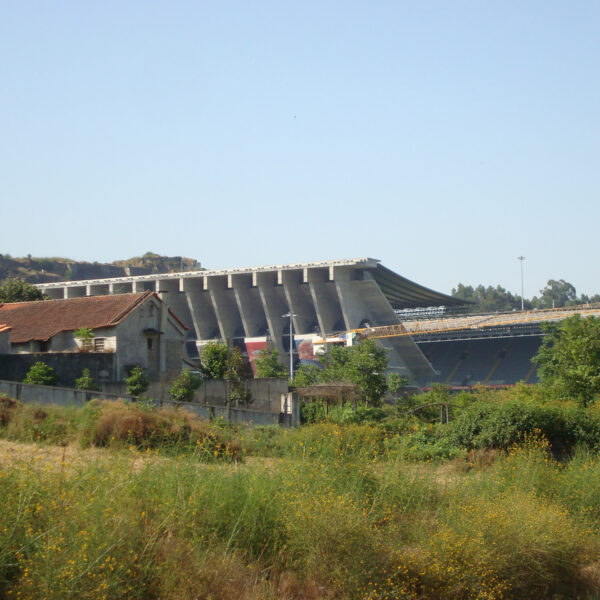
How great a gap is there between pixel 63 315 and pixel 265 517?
3137 cm

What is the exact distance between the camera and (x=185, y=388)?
3228cm

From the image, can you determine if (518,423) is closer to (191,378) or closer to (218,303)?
(191,378)

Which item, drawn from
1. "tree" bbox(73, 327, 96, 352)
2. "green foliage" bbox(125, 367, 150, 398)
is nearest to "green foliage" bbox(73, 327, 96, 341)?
"tree" bbox(73, 327, 96, 352)

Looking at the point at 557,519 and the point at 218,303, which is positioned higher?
the point at 218,303

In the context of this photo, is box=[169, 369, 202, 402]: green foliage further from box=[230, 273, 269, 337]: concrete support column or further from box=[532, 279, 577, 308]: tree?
box=[532, 279, 577, 308]: tree

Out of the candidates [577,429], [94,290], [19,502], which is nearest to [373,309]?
[94,290]

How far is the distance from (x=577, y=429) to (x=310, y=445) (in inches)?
399

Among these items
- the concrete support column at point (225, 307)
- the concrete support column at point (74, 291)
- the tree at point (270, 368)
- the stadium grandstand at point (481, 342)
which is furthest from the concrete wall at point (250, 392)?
the concrete support column at point (74, 291)

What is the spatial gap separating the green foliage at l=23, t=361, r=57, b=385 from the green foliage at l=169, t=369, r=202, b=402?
15.2 feet

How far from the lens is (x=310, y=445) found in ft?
41.8

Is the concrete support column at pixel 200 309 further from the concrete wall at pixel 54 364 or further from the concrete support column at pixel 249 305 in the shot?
the concrete wall at pixel 54 364

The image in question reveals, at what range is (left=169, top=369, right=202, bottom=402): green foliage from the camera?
31.7 m

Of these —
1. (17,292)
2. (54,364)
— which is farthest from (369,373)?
(17,292)

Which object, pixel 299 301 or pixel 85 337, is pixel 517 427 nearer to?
pixel 85 337
